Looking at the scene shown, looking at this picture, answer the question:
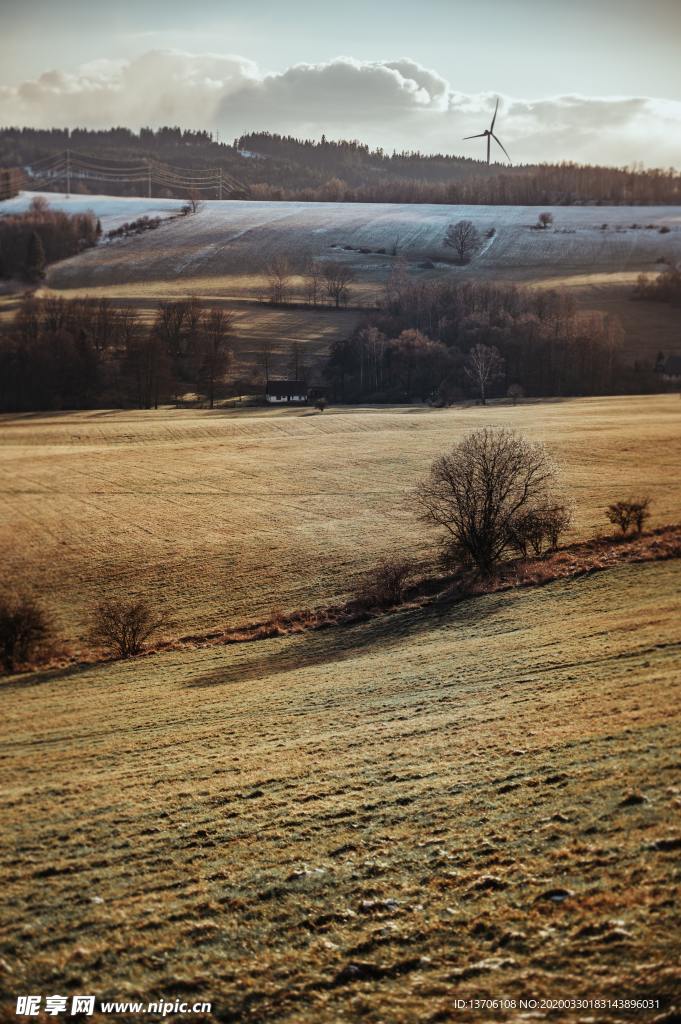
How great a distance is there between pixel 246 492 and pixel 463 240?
133 metres

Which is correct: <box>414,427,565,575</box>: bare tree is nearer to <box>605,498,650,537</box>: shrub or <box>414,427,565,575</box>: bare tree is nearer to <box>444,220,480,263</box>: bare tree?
<box>605,498,650,537</box>: shrub

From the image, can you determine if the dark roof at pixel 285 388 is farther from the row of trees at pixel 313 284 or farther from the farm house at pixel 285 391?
the row of trees at pixel 313 284

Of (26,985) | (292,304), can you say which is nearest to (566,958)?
(26,985)

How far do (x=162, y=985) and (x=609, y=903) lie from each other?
601cm

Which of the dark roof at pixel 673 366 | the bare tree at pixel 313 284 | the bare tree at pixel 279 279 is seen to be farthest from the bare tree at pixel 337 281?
the dark roof at pixel 673 366

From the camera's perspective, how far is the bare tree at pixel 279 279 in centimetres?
15538

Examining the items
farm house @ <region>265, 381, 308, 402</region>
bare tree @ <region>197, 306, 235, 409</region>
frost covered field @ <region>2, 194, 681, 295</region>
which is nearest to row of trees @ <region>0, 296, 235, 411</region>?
bare tree @ <region>197, 306, 235, 409</region>

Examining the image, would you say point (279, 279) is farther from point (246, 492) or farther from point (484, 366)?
point (246, 492)

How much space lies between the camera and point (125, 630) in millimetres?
34531

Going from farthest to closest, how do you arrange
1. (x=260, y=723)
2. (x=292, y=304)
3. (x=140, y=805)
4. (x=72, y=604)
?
(x=292, y=304) < (x=72, y=604) < (x=260, y=723) < (x=140, y=805)

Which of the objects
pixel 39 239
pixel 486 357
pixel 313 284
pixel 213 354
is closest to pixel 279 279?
pixel 313 284

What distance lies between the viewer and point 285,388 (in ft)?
373

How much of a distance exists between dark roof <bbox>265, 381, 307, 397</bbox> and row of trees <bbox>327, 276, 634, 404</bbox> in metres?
6.33

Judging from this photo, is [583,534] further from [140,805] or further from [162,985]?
[162,985]
